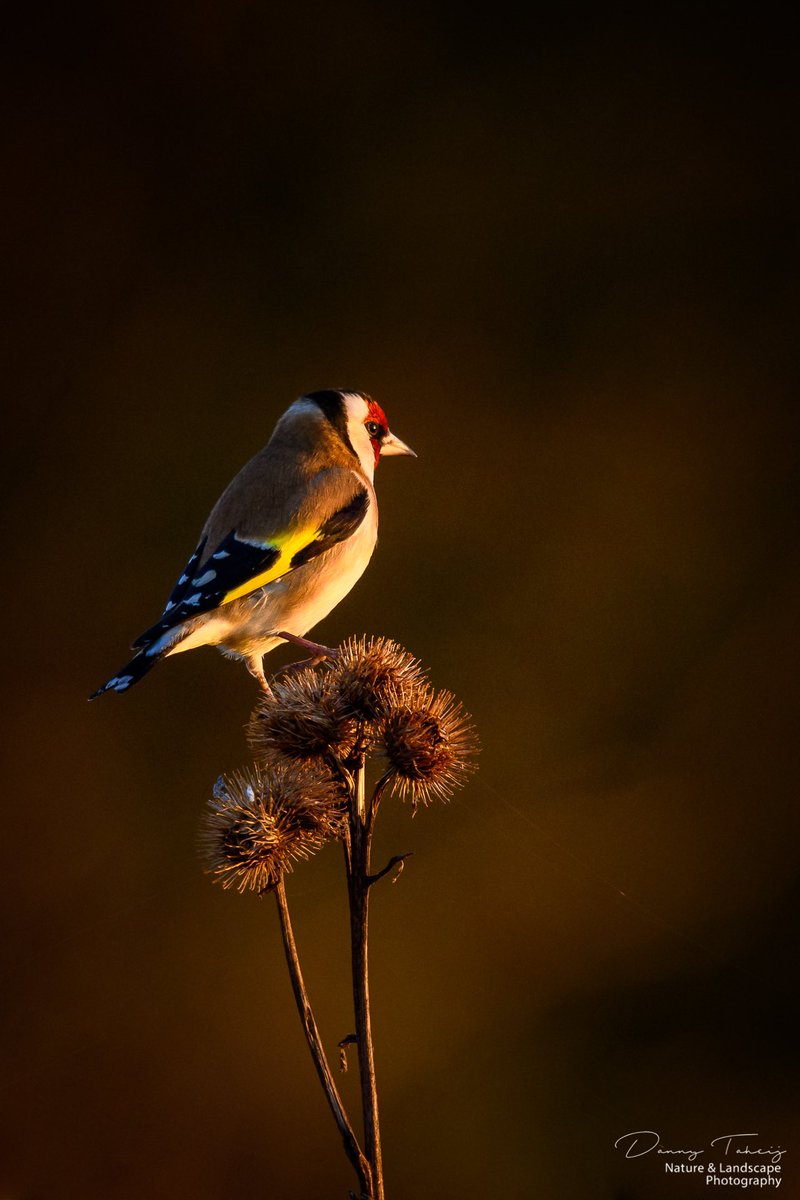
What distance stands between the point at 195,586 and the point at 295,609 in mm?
135

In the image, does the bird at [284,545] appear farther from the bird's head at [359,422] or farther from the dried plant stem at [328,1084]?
the dried plant stem at [328,1084]

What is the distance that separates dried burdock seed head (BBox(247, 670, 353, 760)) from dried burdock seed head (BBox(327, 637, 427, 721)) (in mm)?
12

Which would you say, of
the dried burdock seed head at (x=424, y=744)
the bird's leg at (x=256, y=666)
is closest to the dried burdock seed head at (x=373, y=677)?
the dried burdock seed head at (x=424, y=744)

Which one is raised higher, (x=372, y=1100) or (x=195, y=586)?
(x=195, y=586)

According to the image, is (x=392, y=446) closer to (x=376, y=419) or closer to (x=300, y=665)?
(x=376, y=419)

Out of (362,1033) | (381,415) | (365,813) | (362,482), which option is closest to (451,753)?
(365,813)

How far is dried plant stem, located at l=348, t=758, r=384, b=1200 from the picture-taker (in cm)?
74

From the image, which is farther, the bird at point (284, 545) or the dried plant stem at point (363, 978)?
the bird at point (284, 545)

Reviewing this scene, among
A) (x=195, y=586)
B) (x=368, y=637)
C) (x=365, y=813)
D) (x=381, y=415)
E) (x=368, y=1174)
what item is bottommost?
(x=368, y=1174)

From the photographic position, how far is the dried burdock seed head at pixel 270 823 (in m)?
0.87

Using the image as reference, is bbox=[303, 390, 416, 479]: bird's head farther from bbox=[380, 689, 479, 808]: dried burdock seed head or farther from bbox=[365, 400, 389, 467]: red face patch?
bbox=[380, 689, 479, 808]: dried burdock seed head

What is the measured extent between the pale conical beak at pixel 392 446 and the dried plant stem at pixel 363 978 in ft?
2.19

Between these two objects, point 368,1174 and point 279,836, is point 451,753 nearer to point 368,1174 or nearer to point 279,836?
point 279,836

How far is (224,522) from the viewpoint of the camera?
1.19 meters
